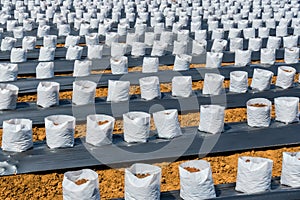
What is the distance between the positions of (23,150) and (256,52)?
115 inches

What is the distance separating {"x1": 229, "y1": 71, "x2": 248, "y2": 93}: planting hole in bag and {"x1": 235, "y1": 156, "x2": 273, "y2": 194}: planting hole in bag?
1.36 meters

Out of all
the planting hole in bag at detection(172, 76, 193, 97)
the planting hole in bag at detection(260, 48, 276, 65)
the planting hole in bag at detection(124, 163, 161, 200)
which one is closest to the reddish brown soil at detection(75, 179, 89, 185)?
the planting hole in bag at detection(124, 163, 161, 200)

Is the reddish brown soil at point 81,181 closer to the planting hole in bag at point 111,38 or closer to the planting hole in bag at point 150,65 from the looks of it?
the planting hole in bag at point 150,65

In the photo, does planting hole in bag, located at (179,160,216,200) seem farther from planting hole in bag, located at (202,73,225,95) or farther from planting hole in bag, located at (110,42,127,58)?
planting hole in bag, located at (110,42,127,58)

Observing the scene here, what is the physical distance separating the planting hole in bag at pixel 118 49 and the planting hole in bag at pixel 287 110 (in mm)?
1832

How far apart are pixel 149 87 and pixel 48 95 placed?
2.28 feet

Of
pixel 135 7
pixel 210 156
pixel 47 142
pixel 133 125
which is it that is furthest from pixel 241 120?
pixel 135 7

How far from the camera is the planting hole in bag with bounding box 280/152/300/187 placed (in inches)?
104

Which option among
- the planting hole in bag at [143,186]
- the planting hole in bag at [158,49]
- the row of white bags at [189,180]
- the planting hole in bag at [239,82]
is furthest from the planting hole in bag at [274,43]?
the planting hole in bag at [143,186]

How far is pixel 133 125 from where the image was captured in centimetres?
302

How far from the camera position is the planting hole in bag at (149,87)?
12.1 feet

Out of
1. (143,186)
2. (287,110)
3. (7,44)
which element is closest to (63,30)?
(7,44)

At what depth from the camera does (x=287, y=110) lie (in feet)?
11.1

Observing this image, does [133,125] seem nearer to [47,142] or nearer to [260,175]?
[47,142]
